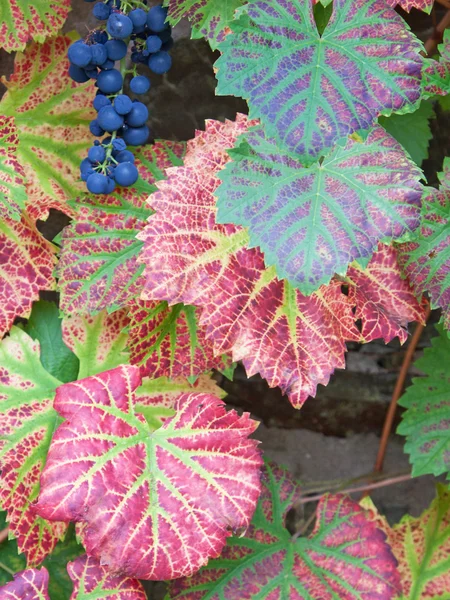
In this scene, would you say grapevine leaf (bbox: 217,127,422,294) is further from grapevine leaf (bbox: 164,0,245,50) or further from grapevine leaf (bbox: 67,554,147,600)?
grapevine leaf (bbox: 67,554,147,600)

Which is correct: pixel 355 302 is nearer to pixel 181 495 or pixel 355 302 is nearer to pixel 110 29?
pixel 181 495

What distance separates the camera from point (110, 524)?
2.85 feet

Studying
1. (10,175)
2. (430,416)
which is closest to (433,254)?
(430,416)

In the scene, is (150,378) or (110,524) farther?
(150,378)

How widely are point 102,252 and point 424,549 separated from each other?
728 millimetres

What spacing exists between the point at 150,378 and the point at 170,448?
124 millimetres

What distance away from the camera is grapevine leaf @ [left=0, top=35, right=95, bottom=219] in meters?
1.09

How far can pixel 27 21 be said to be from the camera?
1009 millimetres

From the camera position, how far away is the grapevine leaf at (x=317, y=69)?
2.36 feet

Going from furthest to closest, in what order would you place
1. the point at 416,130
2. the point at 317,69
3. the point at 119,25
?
the point at 416,130
the point at 119,25
the point at 317,69

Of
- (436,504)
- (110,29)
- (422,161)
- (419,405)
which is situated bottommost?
(436,504)

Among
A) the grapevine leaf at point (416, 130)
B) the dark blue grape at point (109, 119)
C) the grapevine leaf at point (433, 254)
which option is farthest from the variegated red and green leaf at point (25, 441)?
the grapevine leaf at point (416, 130)

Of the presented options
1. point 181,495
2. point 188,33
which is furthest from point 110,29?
point 181,495

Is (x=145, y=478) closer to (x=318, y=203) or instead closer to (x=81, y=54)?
(x=318, y=203)
